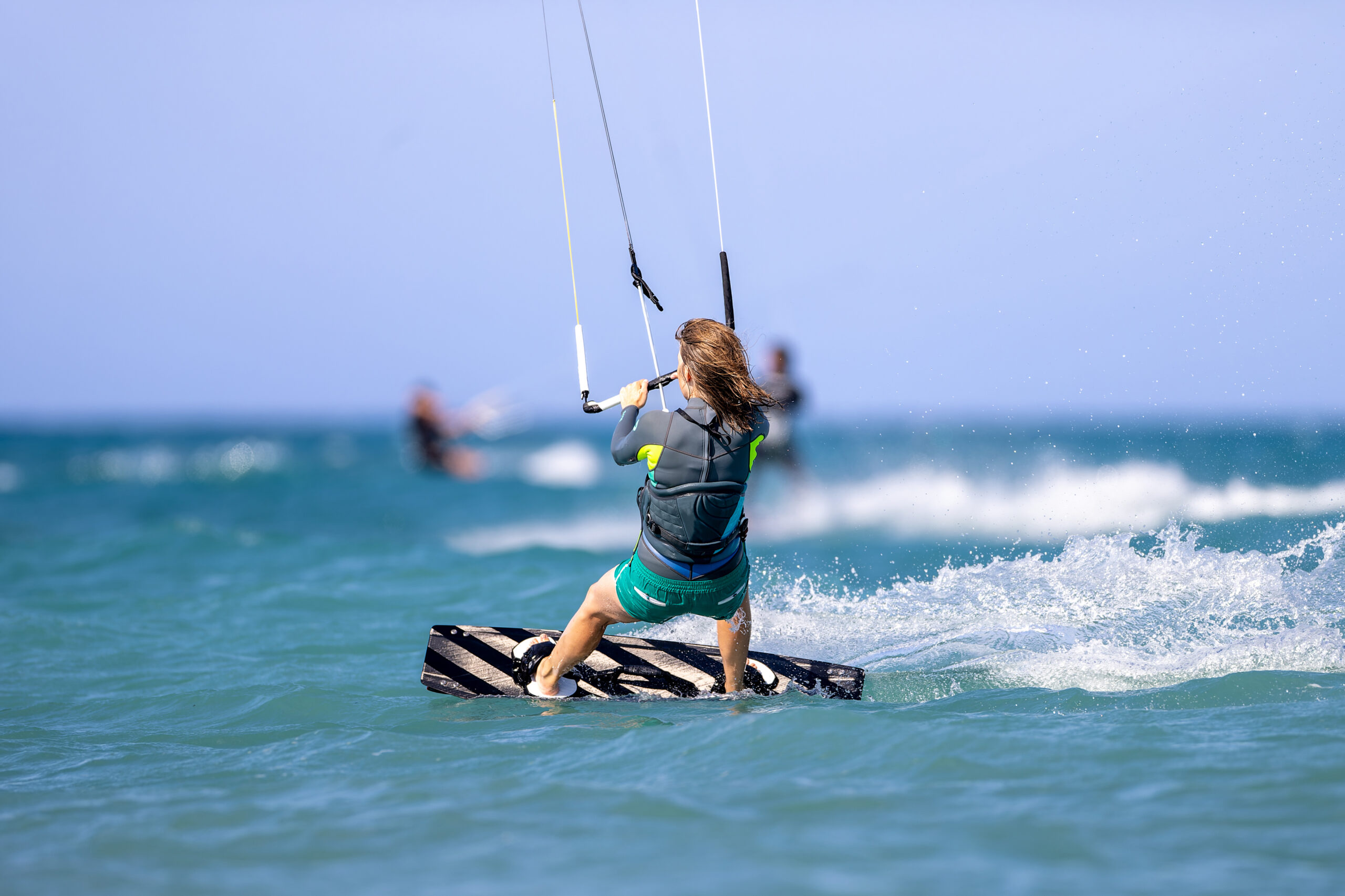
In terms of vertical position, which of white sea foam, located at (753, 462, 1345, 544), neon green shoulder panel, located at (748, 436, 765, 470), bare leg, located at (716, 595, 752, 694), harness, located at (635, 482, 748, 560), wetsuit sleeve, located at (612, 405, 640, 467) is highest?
wetsuit sleeve, located at (612, 405, 640, 467)

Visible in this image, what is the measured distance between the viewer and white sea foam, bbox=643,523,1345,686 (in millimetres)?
5539

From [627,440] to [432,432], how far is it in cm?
1534

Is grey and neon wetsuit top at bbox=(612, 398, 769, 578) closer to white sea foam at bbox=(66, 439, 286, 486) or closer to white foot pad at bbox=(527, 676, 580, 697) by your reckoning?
white foot pad at bbox=(527, 676, 580, 697)

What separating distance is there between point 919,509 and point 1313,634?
1619cm

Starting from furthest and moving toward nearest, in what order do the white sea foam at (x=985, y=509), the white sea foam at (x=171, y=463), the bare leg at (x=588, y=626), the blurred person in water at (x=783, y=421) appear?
the white sea foam at (x=171, y=463)
the white sea foam at (x=985, y=509)
the blurred person in water at (x=783, y=421)
the bare leg at (x=588, y=626)

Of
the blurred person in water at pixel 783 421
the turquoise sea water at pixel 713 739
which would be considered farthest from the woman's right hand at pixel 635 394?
the blurred person in water at pixel 783 421

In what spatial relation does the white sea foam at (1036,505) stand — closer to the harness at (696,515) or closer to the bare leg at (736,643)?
the bare leg at (736,643)

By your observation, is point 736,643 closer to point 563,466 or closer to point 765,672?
point 765,672

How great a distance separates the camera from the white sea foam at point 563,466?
38750mm

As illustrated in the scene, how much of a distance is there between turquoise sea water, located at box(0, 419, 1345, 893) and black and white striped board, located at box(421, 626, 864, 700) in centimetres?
17

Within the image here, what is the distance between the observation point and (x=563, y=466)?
48094 mm

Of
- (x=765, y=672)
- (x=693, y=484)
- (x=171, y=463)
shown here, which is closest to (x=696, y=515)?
(x=693, y=484)

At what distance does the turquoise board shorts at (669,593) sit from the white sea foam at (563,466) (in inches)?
1197

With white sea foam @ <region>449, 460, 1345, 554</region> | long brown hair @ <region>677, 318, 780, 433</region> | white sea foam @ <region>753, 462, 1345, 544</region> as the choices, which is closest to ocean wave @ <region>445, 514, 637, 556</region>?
white sea foam @ <region>449, 460, 1345, 554</region>
